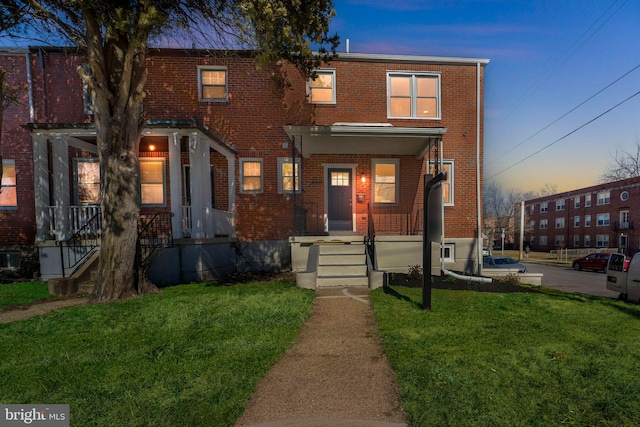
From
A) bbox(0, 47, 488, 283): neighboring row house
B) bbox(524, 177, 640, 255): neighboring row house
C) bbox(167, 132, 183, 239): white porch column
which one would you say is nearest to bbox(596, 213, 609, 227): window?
bbox(524, 177, 640, 255): neighboring row house

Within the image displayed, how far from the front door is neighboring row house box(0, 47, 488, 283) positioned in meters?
0.04

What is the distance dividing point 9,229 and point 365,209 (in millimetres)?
12802

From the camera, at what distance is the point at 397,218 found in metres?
10.9

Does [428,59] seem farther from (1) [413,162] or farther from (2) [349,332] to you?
(2) [349,332]

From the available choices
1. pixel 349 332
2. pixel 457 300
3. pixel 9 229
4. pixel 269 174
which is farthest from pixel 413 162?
pixel 9 229

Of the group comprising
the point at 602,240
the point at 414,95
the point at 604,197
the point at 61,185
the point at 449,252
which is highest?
the point at 414,95

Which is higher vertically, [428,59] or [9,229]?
[428,59]

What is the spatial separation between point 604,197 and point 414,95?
127 ft

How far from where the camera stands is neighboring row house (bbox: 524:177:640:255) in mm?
30938

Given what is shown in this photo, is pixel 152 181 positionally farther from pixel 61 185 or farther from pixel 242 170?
pixel 242 170

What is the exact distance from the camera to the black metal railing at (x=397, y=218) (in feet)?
35.2

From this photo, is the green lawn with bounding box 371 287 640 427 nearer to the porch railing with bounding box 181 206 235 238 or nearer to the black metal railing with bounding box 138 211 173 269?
the porch railing with bounding box 181 206 235 238

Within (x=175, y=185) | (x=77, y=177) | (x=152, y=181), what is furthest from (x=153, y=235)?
(x=77, y=177)

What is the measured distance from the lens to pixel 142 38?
18.5 feet
